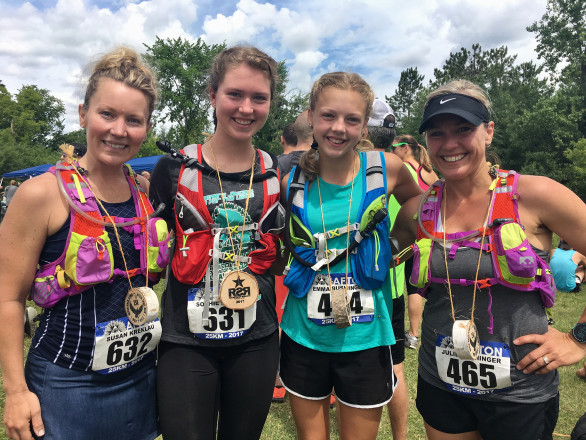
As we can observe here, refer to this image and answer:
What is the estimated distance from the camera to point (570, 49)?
33281 mm

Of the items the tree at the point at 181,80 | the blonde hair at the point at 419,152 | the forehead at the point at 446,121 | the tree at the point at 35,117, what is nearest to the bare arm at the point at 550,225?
the forehead at the point at 446,121

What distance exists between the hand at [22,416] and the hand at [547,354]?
2.02m

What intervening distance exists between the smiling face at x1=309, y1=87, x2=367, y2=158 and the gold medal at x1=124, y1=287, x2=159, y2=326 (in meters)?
1.18

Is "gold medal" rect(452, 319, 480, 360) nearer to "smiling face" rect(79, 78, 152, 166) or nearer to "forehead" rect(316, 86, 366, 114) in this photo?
"forehead" rect(316, 86, 366, 114)

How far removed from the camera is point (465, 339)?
1.68 m

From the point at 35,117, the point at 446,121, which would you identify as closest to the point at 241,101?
the point at 446,121

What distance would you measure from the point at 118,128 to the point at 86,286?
0.71 metres

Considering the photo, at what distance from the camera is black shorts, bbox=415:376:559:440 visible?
171cm

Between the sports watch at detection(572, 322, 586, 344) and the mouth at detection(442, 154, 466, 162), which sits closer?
the sports watch at detection(572, 322, 586, 344)

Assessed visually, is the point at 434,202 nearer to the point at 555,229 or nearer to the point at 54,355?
the point at 555,229

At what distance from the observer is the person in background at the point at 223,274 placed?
75.6 inches

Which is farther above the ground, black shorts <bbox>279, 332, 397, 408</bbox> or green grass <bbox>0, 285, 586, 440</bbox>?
black shorts <bbox>279, 332, 397, 408</bbox>

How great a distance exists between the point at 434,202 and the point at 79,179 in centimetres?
173

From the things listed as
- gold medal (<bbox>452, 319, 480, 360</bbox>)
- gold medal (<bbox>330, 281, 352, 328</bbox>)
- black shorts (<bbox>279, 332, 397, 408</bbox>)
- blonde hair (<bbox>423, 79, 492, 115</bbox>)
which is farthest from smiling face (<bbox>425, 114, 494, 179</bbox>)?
black shorts (<bbox>279, 332, 397, 408</bbox>)
